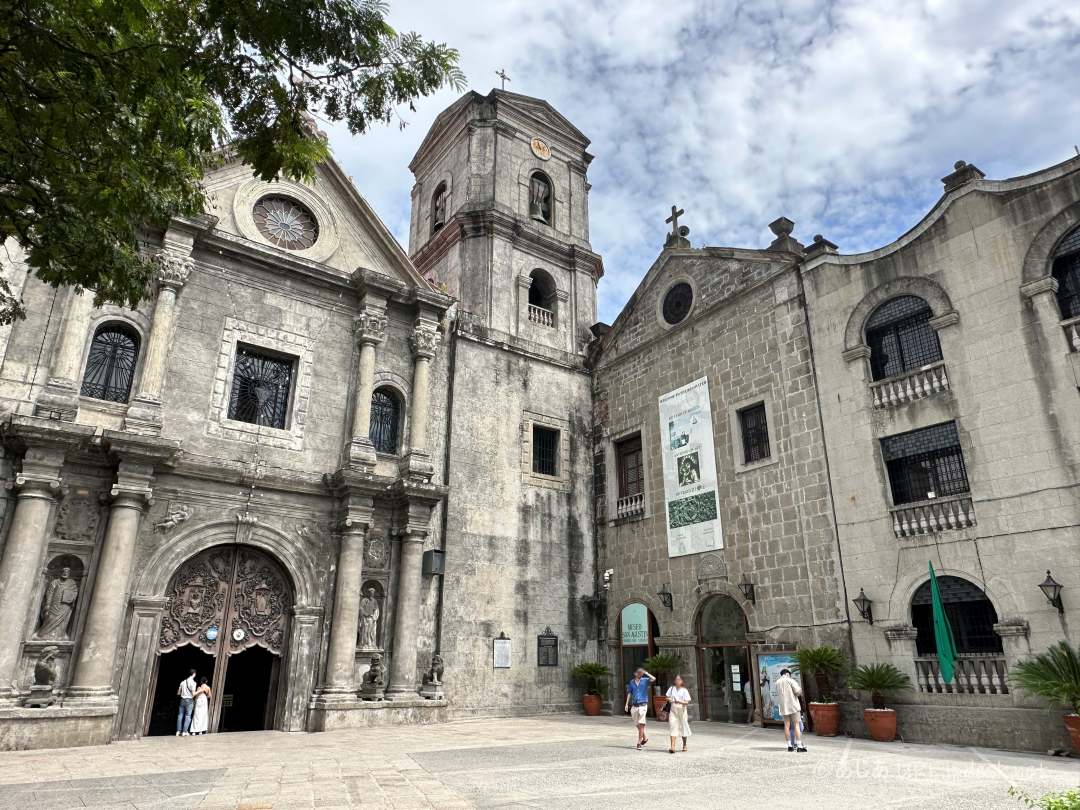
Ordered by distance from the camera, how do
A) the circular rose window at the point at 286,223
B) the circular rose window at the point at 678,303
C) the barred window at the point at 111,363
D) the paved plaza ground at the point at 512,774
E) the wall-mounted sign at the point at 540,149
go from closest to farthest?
the paved plaza ground at the point at 512,774 < the barred window at the point at 111,363 < the circular rose window at the point at 286,223 < the circular rose window at the point at 678,303 < the wall-mounted sign at the point at 540,149

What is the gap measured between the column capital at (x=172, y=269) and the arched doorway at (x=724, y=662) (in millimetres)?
13445

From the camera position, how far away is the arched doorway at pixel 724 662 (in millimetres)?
16078

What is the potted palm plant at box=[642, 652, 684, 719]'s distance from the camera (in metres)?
16.8

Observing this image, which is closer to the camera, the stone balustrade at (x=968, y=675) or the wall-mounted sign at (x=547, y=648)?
the stone balustrade at (x=968, y=675)

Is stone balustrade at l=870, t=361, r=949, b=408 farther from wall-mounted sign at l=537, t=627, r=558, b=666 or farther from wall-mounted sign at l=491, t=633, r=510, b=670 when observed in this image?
wall-mounted sign at l=491, t=633, r=510, b=670

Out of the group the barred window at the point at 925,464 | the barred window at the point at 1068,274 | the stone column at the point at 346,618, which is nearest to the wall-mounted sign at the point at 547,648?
the stone column at the point at 346,618

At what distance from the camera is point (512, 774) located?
894 cm

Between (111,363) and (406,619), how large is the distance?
799cm

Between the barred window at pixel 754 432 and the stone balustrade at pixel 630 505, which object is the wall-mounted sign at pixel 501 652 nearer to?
the stone balustrade at pixel 630 505

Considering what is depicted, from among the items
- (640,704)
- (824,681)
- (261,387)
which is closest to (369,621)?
(261,387)

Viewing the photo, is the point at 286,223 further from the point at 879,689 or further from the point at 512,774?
the point at 879,689

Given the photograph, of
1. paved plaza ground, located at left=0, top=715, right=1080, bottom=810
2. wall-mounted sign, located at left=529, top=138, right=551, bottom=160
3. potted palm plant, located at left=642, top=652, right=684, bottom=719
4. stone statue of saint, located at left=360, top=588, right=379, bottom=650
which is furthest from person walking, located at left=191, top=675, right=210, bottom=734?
wall-mounted sign, located at left=529, top=138, right=551, bottom=160

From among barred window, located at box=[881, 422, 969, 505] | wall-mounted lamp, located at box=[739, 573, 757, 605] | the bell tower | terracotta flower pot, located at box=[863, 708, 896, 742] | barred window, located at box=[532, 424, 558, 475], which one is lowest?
terracotta flower pot, located at box=[863, 708, 896, 742]

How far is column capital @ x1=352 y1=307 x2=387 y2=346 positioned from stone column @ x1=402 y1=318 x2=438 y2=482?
97cm
